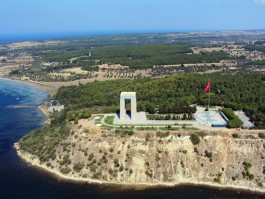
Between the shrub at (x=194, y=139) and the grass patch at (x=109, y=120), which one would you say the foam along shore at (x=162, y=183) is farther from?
the grass patch at (x=109, y=120)

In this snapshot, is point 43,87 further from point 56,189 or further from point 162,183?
point 162,183

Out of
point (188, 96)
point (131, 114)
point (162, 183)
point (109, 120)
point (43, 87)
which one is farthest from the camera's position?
point (43, 87)

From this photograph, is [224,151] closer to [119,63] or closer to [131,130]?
[131,130]

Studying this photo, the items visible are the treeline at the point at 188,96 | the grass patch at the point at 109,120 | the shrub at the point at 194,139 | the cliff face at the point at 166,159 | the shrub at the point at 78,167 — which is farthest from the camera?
the treeline at the point at 188,96

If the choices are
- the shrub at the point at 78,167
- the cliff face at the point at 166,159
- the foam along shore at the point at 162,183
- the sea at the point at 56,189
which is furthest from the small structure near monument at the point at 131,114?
the sea at the point at 56,189

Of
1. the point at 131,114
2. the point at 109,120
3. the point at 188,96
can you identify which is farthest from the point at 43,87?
the point at 131,114

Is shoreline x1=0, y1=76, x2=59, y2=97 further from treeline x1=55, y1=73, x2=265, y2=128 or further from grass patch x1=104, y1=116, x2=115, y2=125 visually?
grass patch x1=104, y1=116, x2=115, y2=125

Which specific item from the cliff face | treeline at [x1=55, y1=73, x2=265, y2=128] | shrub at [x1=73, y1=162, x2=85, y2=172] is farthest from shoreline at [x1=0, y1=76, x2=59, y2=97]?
shrub at [x1=73, y1=162, x2=85, y2=172]
